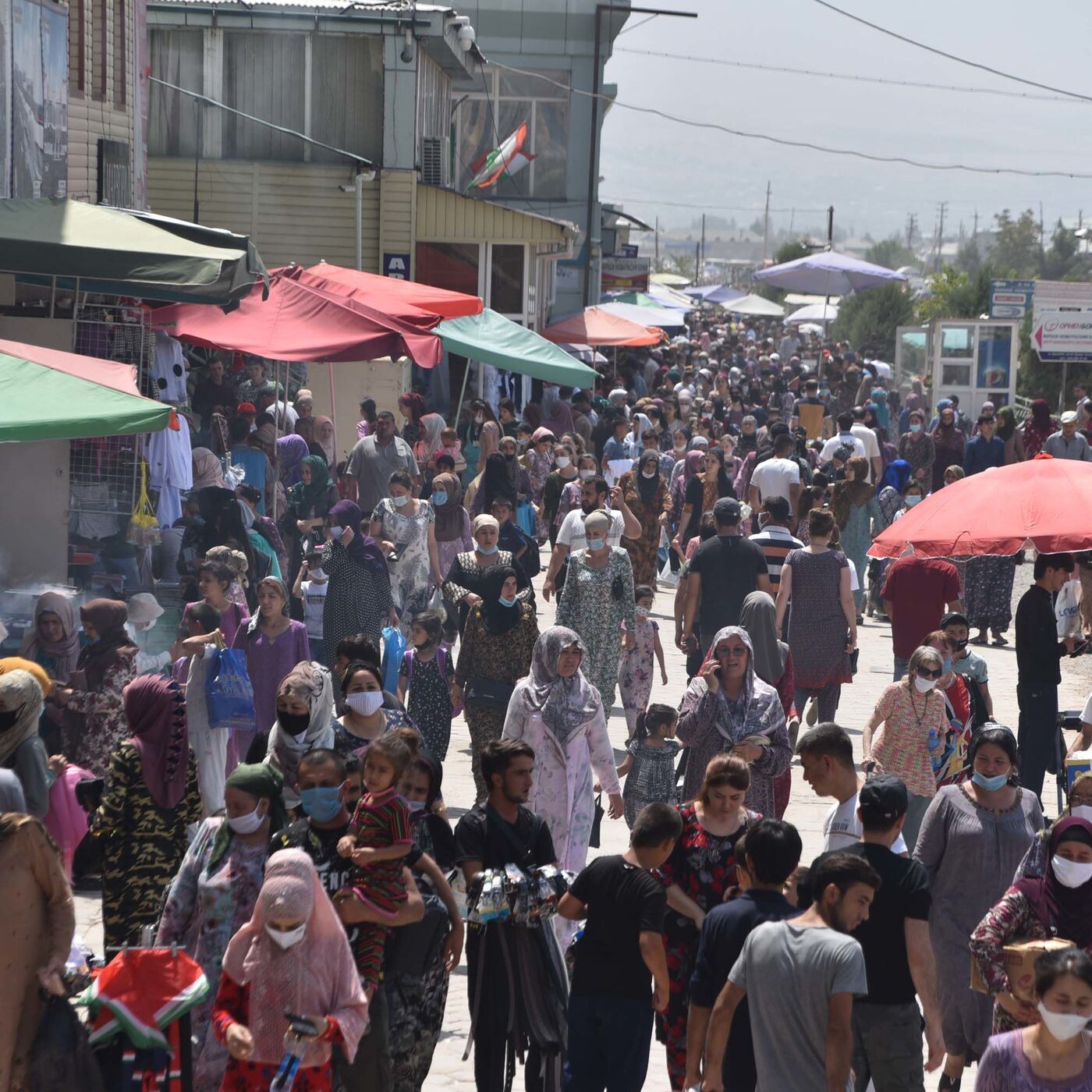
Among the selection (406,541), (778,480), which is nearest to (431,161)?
(778,480)

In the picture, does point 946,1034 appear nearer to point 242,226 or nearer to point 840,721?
point 840,721

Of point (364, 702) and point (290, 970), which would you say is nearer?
point (290, 970)

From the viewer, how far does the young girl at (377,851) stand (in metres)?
5.25

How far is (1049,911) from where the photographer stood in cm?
538

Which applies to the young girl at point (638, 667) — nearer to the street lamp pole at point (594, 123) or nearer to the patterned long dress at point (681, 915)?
the patterned long dress at point (681, 915)

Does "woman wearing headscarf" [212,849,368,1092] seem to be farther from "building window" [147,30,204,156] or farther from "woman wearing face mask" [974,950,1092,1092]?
"building window" [147,30,204,156]

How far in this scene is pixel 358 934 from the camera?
527 centimetres

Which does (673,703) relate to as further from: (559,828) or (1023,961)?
(1023,961)

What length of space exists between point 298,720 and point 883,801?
218 centimetres

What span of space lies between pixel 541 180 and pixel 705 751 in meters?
30.0

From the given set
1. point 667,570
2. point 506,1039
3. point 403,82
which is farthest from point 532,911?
point 403,82

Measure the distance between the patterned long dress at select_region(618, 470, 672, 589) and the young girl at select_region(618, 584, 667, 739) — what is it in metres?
3.34

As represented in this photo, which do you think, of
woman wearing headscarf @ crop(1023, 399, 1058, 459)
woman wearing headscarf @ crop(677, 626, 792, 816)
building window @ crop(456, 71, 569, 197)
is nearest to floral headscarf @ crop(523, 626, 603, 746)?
woman wearing headscarf @ crop(677, 626, 792, 816)

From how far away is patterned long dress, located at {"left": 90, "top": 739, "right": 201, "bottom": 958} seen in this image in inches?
229
